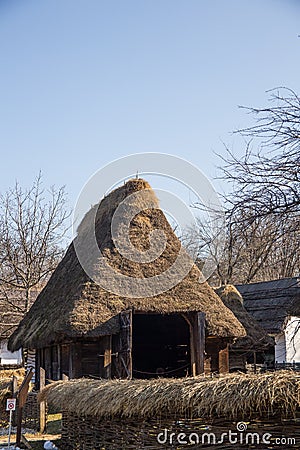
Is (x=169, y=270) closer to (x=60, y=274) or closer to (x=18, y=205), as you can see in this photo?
(x=60, y=274)

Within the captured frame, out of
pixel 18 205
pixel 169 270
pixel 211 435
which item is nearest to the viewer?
pixel 211 435

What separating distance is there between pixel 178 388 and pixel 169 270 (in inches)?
472

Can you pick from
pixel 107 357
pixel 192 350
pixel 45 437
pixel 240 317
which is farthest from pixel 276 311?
pixel 45 437

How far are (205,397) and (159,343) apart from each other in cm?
1659

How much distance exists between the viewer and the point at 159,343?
921 inches

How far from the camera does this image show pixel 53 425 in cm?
1741

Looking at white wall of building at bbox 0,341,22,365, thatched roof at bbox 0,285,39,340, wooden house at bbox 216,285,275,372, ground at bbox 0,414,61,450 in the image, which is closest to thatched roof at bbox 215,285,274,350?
wooden house at bbox 216,285,275,372

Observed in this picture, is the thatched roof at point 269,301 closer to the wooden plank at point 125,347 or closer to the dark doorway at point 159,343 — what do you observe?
the dark doorway at point 159,343

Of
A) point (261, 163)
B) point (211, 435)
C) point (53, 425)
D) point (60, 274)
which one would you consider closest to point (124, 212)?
point (60, 274)

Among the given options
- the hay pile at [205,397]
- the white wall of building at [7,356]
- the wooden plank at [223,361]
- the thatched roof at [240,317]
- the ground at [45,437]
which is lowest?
the ground at [45,437]

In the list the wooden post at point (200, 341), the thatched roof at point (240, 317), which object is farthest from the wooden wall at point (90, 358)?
the thatched roof at point (240, 317)

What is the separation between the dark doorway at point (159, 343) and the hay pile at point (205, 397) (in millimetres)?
13957

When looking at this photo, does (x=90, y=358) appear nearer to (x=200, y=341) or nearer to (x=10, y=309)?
(x=200, y=341)

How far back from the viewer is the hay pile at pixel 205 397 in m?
6.62
